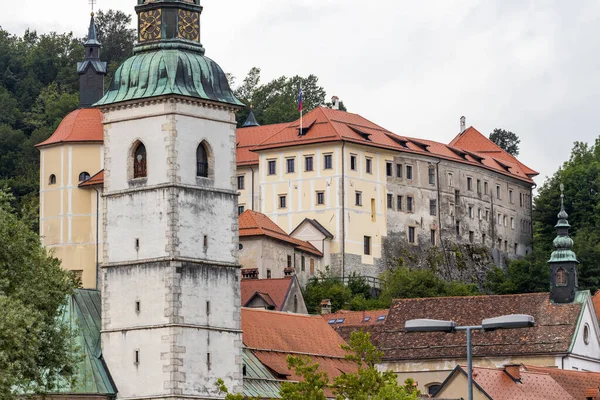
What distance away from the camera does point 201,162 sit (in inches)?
2852

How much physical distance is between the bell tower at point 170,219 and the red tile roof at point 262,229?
1746 inches

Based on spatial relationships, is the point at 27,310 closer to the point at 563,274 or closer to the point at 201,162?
the point at 201,162

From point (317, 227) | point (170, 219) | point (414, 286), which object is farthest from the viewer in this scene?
point (317, 227)

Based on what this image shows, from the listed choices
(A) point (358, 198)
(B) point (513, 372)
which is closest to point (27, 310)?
(B) point (513, 372)

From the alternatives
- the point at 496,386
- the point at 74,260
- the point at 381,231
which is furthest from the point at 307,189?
the point at 496,386

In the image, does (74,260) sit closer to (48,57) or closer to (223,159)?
(223,159)

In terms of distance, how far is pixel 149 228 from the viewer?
7094cm

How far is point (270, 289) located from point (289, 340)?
13.1 metres

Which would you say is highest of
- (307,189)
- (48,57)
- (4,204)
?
(48,57)

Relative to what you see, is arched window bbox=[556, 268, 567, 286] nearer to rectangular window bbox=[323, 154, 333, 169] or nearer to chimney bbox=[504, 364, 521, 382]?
chimney bbox=[504, 364, 521, 382]

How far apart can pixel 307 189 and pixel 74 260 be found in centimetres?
1606

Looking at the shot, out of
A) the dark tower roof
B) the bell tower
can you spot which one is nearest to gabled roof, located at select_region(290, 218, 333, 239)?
the dark tower roof

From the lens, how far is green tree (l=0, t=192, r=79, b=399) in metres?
54.5

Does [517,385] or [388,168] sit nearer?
[517,385]
